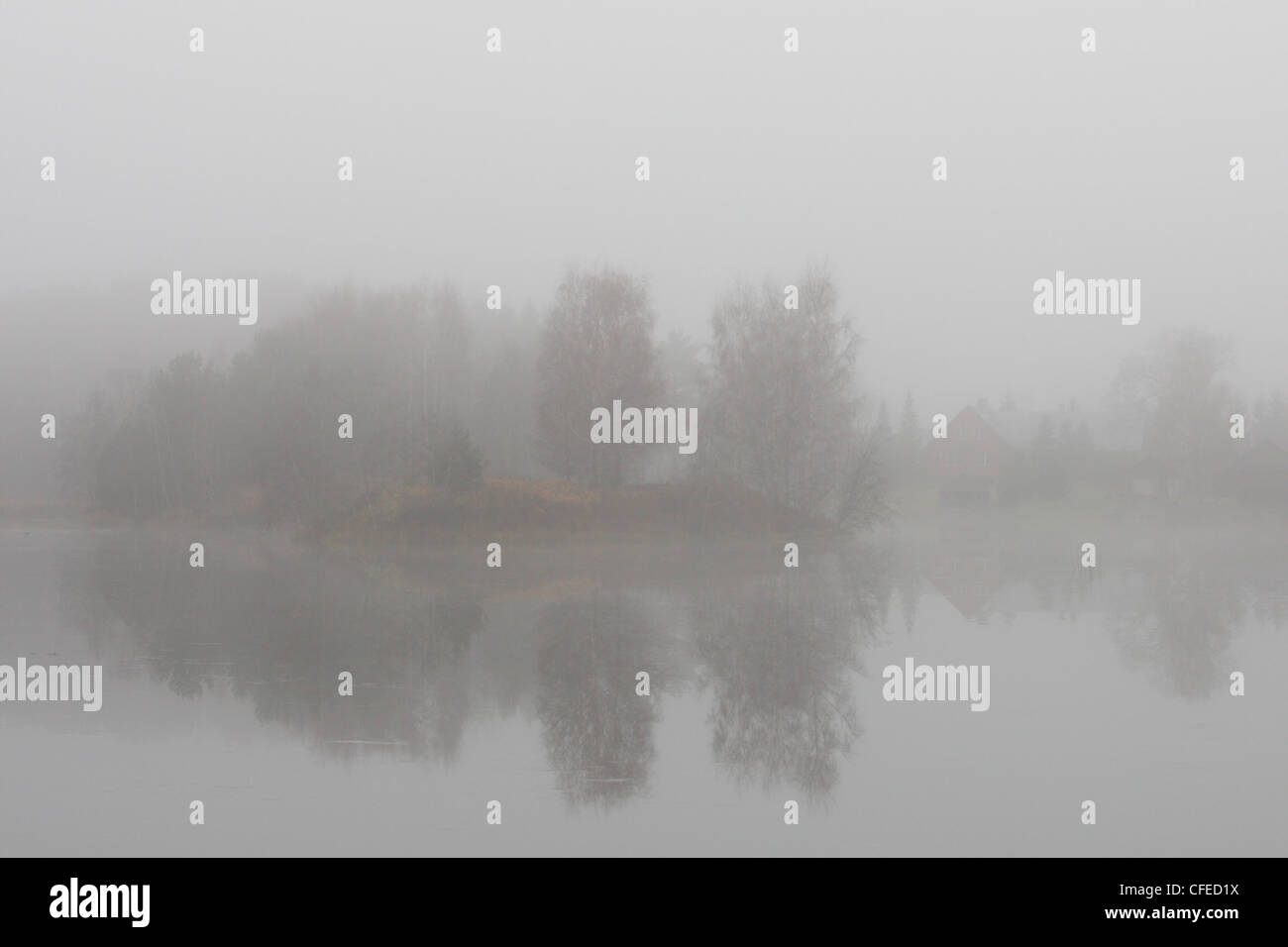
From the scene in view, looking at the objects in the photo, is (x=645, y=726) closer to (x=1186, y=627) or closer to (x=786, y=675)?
(x=786, y=675)

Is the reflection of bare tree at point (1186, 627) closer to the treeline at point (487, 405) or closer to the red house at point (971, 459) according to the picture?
the treeline at point (487, 405)

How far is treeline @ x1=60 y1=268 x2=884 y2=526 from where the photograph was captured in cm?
4275

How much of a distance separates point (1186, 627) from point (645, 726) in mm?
11874

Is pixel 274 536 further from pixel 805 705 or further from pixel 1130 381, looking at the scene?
pixel 1130 381

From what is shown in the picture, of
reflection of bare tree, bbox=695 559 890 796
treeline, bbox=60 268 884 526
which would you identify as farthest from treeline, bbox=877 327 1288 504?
reflection of bare tree, bbox=695 559 890 796

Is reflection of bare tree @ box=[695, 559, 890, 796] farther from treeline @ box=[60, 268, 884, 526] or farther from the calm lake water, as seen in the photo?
treeline @ box=[60, 268, 884, 526]

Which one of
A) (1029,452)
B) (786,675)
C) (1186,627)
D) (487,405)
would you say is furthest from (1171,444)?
(786,675)

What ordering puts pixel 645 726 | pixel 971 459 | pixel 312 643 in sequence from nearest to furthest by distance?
1. pixel 645 726
2. pixel 312 643
3. pixel 971 459

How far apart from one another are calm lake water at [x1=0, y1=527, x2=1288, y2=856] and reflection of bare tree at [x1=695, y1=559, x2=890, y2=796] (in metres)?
0.06

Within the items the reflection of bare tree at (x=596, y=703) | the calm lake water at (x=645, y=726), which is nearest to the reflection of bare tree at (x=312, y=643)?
the calm lake water at (x=645, y=726)

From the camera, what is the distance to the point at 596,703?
12047 millimetres

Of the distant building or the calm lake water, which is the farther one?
the distant building
